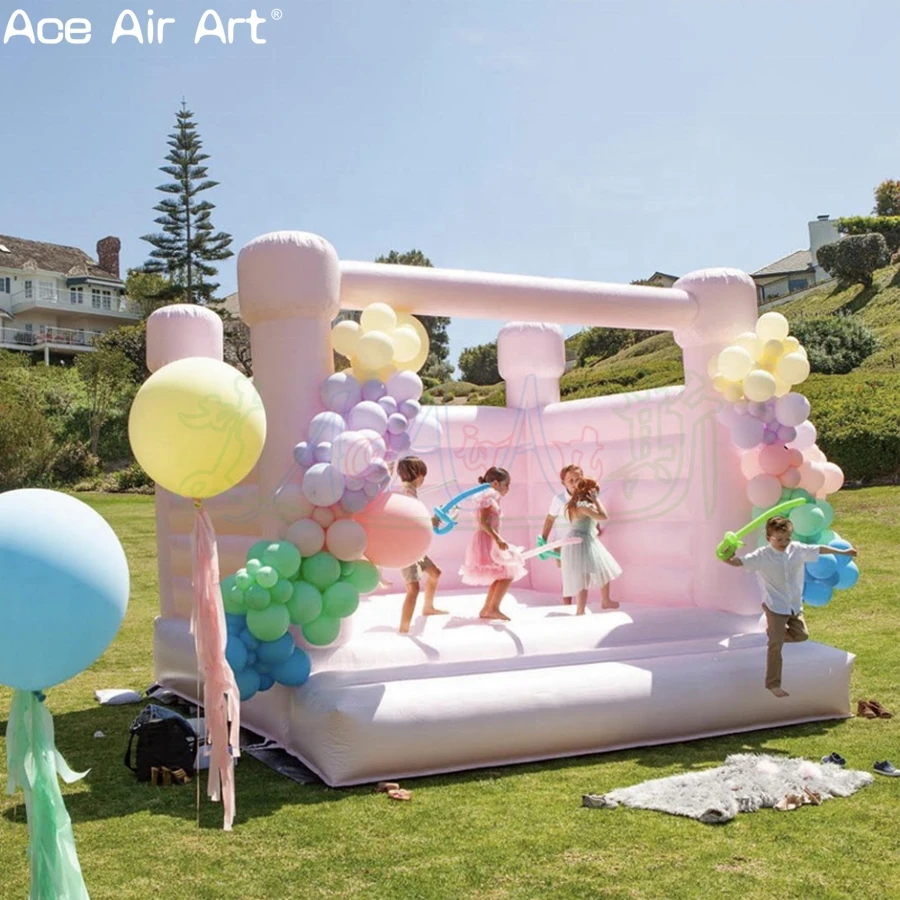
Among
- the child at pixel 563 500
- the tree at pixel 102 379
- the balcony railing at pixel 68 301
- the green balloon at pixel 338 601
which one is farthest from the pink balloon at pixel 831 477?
the balcony railing at pixel 68 301

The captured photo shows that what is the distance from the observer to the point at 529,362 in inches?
326

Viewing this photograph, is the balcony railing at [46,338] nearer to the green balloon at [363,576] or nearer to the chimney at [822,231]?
the chimney at [822,231]

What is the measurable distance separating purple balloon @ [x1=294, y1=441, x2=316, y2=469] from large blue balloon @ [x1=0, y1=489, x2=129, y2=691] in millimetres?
2275

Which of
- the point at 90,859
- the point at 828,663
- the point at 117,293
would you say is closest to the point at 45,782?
the point at 90,859

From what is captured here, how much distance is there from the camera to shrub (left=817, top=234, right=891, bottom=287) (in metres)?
34.2

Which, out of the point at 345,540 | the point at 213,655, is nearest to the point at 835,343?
the point at 345,540

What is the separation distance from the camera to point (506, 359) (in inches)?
327

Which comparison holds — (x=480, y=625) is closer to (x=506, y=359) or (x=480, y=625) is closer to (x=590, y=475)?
(x=590, y=475)

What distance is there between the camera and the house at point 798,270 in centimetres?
4538

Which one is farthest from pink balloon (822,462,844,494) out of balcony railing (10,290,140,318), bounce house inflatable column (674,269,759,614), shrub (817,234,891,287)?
balcony railing (10,290,140,318)

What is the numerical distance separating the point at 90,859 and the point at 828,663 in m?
4.07

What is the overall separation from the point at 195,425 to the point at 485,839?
1924mm

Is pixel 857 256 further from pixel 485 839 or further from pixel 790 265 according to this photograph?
pixel 485 839

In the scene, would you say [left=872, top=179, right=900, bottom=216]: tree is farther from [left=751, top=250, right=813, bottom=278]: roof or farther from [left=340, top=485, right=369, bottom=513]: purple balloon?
[left=340, top=485, right=369, bottom=513]: purple balloon
